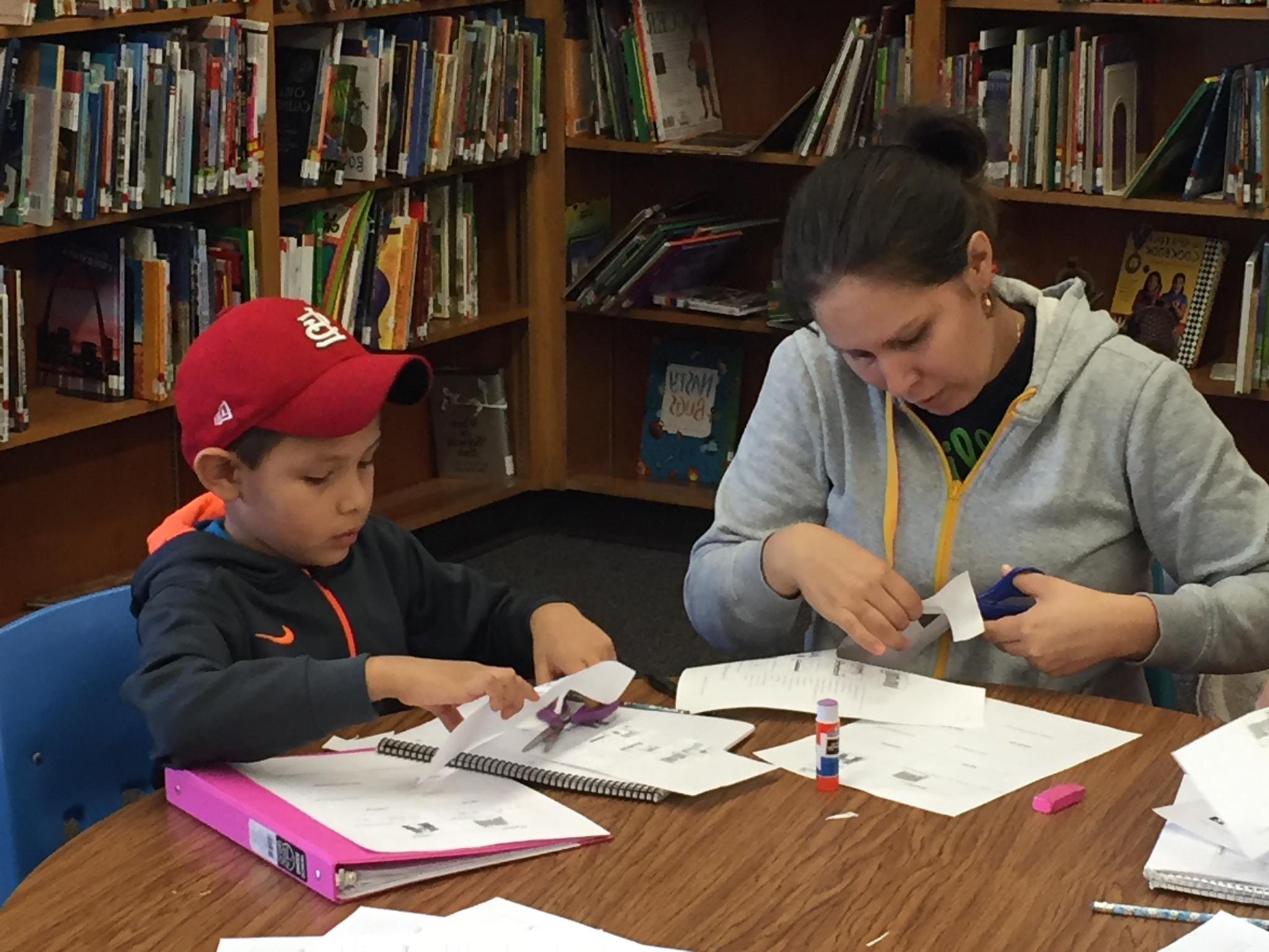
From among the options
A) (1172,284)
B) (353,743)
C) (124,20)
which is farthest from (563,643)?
(1172,284)

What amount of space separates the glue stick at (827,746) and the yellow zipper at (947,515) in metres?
0.38

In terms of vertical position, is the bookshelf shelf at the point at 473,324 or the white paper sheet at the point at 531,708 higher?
the white paper sheet at the point at 531,708

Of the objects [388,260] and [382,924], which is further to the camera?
[388,260]

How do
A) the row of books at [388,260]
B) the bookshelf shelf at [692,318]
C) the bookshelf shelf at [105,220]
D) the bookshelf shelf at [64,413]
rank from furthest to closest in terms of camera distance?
the bookshelf shelf at [692,318], the row of books at [388,260], the bookshelf shelf at [64,413], the bookshelf shelf at [105,220]

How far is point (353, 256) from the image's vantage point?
3637mm

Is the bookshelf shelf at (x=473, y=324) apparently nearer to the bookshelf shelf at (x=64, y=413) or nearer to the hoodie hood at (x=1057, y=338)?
the bookshelf shelf at (x=64, y=413)

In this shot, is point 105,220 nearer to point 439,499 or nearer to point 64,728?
point 439,499

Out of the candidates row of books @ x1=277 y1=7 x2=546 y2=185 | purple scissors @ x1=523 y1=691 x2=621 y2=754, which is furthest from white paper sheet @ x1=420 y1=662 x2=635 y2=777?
row of books @ x1=277 y1=7 x2=546 y2=185

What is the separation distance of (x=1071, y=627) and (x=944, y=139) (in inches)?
19.8

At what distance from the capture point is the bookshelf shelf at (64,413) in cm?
306

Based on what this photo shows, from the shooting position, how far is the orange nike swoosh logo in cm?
159

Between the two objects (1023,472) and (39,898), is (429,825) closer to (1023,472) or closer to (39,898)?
(39,898)

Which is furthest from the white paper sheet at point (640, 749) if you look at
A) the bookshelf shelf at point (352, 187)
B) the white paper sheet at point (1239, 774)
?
the bookshelf shelf at point (352, 187)

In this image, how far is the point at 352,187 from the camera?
11.8 ft
